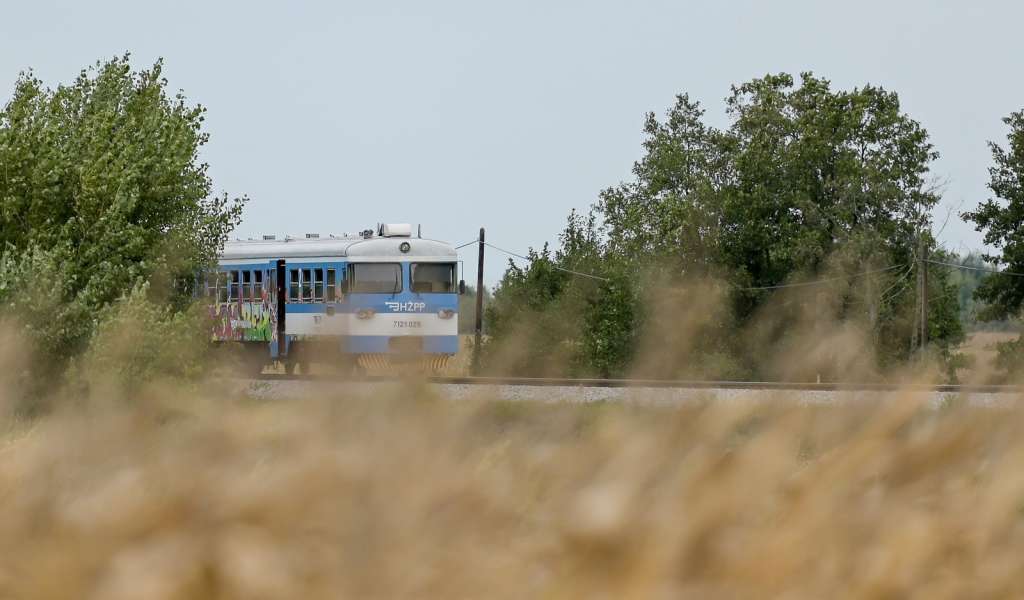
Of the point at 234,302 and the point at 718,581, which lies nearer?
the point at 718,581

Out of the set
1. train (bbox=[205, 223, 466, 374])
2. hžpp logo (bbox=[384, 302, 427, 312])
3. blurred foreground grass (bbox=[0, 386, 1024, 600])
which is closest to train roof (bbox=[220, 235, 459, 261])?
train (bbox=[205, 223, 466, 374])

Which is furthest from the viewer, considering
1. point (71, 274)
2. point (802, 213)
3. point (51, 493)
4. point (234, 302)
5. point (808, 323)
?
point (802, 213)

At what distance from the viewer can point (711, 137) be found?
5312cm

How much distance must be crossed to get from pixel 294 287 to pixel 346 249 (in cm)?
122

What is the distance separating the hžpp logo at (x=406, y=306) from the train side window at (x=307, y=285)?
Answer: 1.39 metres

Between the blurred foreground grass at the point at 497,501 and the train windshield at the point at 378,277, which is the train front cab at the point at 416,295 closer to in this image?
the train windshield at the point at 378,277

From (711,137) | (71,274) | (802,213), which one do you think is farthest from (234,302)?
(711,137)

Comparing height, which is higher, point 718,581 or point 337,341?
point 337,341

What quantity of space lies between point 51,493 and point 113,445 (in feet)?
0.50

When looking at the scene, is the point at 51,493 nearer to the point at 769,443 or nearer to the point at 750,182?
the point at 769,443

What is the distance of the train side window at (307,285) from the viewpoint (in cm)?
2722

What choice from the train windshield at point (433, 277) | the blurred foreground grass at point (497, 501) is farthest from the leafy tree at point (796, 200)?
the blurred foreground grass at point (497, 501)

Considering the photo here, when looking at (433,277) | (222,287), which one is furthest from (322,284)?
(222,287)

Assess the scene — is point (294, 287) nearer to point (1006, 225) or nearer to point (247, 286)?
point (247, 286)
